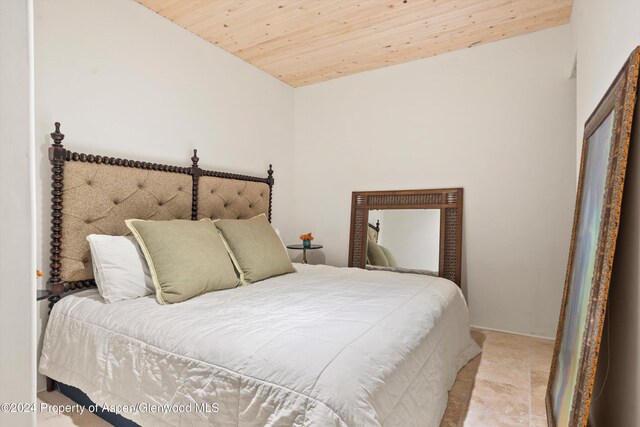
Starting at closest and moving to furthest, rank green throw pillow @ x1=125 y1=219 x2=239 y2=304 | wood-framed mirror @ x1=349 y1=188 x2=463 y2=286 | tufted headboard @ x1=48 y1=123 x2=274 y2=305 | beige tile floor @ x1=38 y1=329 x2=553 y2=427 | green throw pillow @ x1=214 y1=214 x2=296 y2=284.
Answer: beige tile floor @ x1=38 y1=329 x2=553 y2=427 < green throw pillow @ x1=125 y1=219 x2=239 y2=304 < tufted headboard @ x1=48 y1=123 x2=274 y2=305 < green throw pillow @ x1=214 y1=214 x2=296 y2=284 < wood-framed mirror @ x1=349 y1=188 x2=463 y2=286

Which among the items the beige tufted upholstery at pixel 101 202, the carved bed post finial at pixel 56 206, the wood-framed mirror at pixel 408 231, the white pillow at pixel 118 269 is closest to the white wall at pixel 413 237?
the wood-framed mirror at pixel 408 231

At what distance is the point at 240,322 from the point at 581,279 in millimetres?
1318

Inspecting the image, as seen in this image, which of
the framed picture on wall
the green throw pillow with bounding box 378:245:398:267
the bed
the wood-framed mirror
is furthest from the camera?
the green throw pillow with bounding box 378:245:398:267

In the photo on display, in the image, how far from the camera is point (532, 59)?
2.73 meters

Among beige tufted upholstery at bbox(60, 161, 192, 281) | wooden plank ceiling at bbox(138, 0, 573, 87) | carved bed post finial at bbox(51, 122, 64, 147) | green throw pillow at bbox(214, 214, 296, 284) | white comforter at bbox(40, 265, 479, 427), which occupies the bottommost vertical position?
white comforter at bbox(40, 265, 479, 427)

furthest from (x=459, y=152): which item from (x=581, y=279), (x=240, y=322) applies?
(x=240, y=322)

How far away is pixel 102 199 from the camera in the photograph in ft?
6.72

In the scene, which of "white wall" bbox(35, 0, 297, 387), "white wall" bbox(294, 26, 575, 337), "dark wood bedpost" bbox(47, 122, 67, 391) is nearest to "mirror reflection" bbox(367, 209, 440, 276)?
"white wall" bbox(294, 26, 575, 337)

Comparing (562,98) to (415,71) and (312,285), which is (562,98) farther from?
(312,285)

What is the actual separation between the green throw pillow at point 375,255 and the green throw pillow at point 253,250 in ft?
3.30

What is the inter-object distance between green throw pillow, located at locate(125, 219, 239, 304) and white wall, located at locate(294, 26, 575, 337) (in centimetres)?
177

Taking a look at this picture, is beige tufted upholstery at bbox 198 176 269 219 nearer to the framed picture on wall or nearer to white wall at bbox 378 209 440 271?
white wall at bbox 378 209 440 271

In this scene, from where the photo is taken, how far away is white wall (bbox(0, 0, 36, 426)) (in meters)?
0.42

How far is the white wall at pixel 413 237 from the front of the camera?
3.05 m
